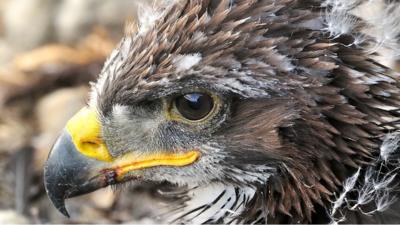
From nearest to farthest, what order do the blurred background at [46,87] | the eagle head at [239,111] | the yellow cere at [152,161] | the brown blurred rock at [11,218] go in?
1. the eagle head at [239,111]
2. the yellow cere at [152,161]
3. the brown blurred rock at [11,218]
4. the blurred background at [46,87]

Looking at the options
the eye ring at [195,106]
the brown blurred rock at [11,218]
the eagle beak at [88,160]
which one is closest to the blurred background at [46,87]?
the brown blurred rock at [11,218]

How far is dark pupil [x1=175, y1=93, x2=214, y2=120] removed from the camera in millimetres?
2846

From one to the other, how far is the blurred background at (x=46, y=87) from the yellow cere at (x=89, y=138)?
57.6 inches

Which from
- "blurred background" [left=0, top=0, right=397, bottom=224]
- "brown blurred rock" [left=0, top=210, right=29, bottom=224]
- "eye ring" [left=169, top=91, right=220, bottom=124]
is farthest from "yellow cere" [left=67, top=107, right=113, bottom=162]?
"blurred background" [left=0, top=0, right=397, bottom=224]

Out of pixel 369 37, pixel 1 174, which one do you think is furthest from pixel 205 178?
pixel 1 174

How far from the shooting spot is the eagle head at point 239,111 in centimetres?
282

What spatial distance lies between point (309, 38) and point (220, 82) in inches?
14.1

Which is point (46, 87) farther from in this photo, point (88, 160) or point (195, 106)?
point (195, 106)

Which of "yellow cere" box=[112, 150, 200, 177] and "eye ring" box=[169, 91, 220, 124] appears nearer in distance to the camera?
"eye ring" box=[169, 91, 220, 124]

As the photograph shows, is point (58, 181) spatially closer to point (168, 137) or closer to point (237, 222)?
point (168, 137)

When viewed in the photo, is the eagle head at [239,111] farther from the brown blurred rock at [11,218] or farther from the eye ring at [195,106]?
the brown blurred rock at [11,218]

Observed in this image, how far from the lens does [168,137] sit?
2.96 m

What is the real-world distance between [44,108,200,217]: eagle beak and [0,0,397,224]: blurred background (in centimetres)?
139

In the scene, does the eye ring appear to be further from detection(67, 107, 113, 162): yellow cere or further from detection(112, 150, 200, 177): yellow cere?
detection(67, 107, 113, 162): yellow cere
